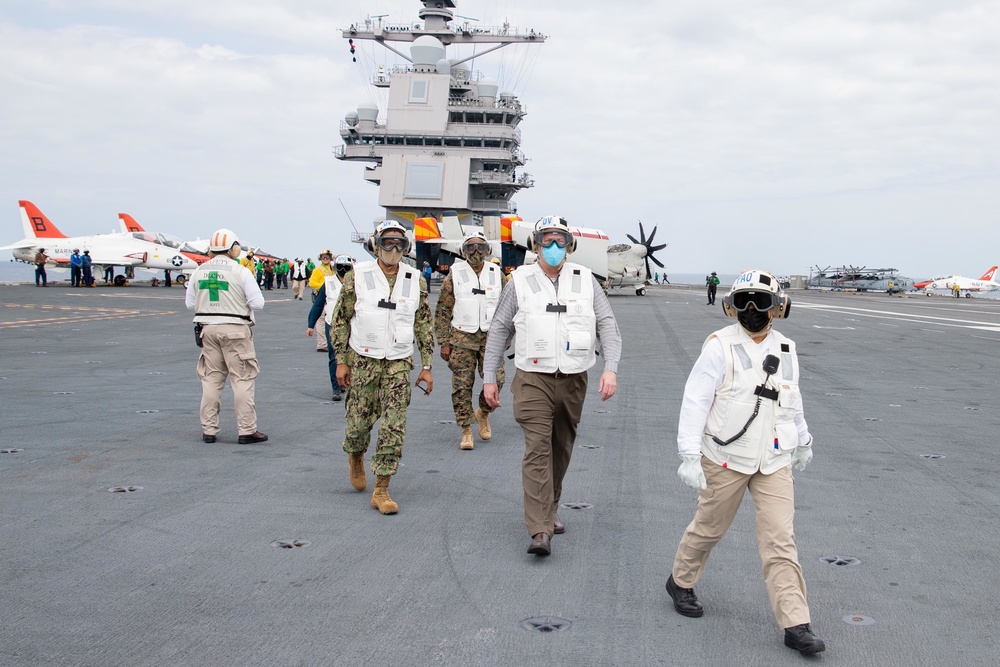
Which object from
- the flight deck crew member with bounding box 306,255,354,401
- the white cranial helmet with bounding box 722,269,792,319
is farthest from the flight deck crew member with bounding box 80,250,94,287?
the white cranial helmet with bounding box 722,269,792,319

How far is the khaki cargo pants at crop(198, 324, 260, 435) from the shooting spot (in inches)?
322

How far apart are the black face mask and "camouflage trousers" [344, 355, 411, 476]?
2846mm

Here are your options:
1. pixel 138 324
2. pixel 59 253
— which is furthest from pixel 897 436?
pixel 59 253

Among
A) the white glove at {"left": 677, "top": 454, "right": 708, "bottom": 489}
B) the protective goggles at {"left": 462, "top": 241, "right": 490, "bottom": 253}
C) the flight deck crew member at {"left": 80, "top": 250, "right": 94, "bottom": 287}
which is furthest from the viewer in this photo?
the flight deck crew member at {"left": 80, "top": 250, "right": 94, "bottom": 287}

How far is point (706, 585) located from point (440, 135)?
189 ft

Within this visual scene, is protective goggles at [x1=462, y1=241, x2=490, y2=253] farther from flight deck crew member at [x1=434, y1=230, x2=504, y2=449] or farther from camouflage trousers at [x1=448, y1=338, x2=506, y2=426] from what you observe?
camouflage trousers at [x1=448, y1=338, x2=506, y2=426]

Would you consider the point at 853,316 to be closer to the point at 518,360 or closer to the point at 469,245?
the point at 469,245

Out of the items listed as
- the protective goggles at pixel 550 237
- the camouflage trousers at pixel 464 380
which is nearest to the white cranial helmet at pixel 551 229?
the protective goggles at pixel 550 237

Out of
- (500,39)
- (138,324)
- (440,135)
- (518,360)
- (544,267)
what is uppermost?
(500,39)

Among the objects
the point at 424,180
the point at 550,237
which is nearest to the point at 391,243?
the point at 550,237

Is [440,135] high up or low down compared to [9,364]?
up

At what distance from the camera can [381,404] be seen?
6.21 meters

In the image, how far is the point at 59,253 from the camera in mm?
46344

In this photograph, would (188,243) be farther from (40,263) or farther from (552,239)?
(552,239)
